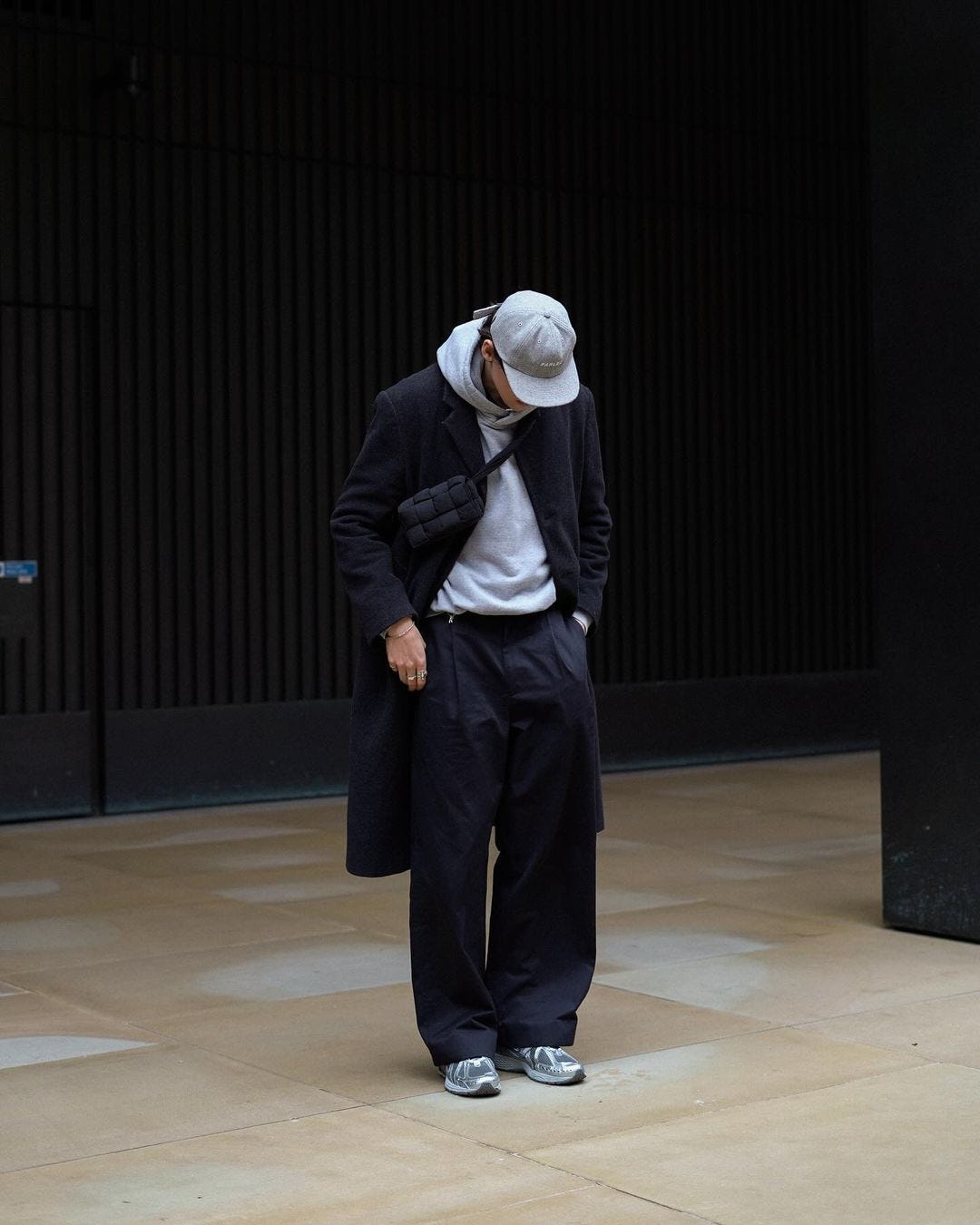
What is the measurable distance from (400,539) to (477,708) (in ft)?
1.62

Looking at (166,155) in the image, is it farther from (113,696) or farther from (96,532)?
(113,696)

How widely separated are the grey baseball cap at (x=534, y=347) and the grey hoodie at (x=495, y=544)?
5.7 inches

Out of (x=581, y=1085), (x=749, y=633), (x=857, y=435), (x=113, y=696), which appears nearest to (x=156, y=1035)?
(x=581, y=1085)

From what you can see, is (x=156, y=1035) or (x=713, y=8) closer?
(x=156, y=1035)

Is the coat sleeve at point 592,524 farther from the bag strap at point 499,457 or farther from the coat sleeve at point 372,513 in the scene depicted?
the coat sleeve at point 372,513

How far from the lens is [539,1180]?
414 centimetres

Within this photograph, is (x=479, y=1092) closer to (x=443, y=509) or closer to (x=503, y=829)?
(x=503, y=829)

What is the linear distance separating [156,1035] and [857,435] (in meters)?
8.95

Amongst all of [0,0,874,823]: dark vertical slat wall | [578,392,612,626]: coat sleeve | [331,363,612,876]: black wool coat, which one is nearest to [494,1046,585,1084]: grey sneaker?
[331,363,612,876]: black wool coat

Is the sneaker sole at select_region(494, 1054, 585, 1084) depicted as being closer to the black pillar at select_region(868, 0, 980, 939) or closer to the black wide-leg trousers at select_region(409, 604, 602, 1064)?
the black wide-leg trousers at select_region(409, 604, 602, 1064)

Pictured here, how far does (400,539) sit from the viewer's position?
4.98 m

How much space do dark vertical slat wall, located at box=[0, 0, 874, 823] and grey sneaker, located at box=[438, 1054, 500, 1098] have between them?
19.6ft

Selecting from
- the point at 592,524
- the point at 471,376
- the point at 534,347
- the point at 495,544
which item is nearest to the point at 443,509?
the point at 495,544

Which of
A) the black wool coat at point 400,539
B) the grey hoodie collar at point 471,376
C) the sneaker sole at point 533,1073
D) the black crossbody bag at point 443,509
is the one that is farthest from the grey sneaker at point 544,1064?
the grey hoodie collar at point 471,376
